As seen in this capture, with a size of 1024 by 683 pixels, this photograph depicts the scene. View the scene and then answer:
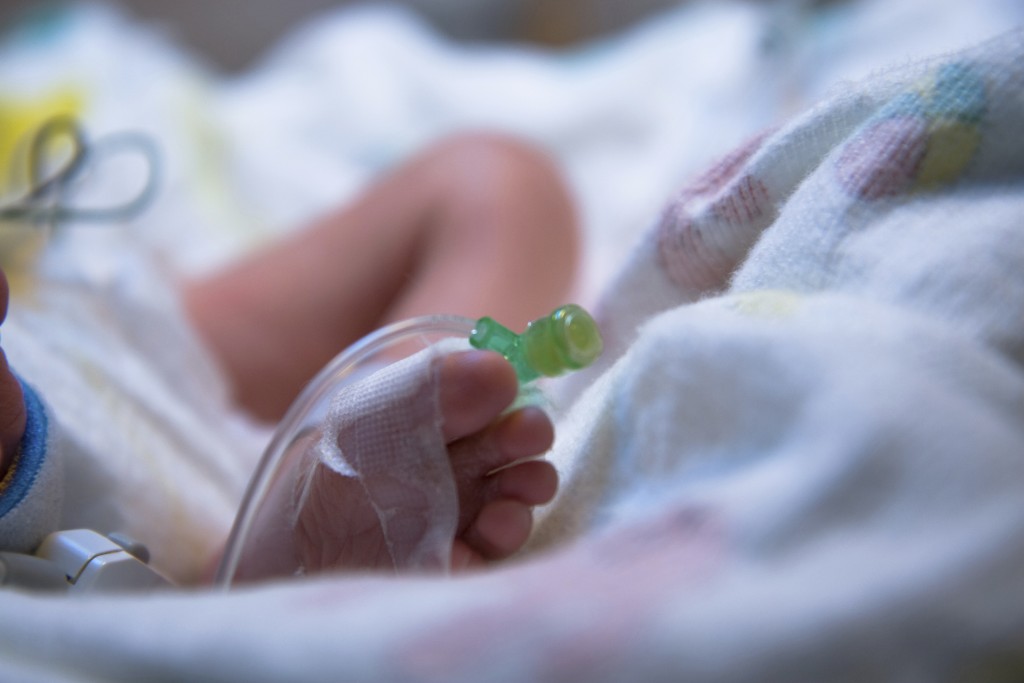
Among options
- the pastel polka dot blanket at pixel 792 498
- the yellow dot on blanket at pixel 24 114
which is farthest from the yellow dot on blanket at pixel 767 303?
the yellow dot on blanket at pixel 24 114

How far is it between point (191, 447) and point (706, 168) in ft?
1.44

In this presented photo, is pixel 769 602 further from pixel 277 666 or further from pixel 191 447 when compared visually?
pixel 191 447

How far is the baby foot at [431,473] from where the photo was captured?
15.4 inches

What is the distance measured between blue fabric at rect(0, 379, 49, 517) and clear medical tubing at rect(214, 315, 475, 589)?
0.12 m

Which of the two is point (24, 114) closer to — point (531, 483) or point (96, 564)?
point (96, 564)

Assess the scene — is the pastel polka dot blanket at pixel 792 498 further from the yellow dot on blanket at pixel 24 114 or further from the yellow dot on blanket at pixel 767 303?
the yellow dot on blanket at pixel 24 114

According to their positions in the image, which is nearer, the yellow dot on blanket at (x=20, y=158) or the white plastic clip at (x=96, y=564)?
the white plastic clip at (x=96, y=564)

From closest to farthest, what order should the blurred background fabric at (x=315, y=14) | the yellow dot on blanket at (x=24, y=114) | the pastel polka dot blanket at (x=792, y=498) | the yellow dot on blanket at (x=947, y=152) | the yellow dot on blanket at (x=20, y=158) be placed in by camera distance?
the pastel polka dot blanket at (x=792, y=498) < the yellow dot on blanket at (x=947, y=152) < the yellow dot on blanket at (x=20, y=158) < the yellow dot on blanket at (x=24, y=114) < the blurred background fabric at (x=315, y=14)

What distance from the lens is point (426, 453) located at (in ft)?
1.34

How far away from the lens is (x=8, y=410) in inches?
18.8

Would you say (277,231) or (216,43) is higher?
(216,43)

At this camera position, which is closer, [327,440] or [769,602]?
[769,602]

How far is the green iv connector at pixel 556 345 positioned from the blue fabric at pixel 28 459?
28cm

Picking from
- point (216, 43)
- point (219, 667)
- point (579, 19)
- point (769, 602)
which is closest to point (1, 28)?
point (216, 43)
